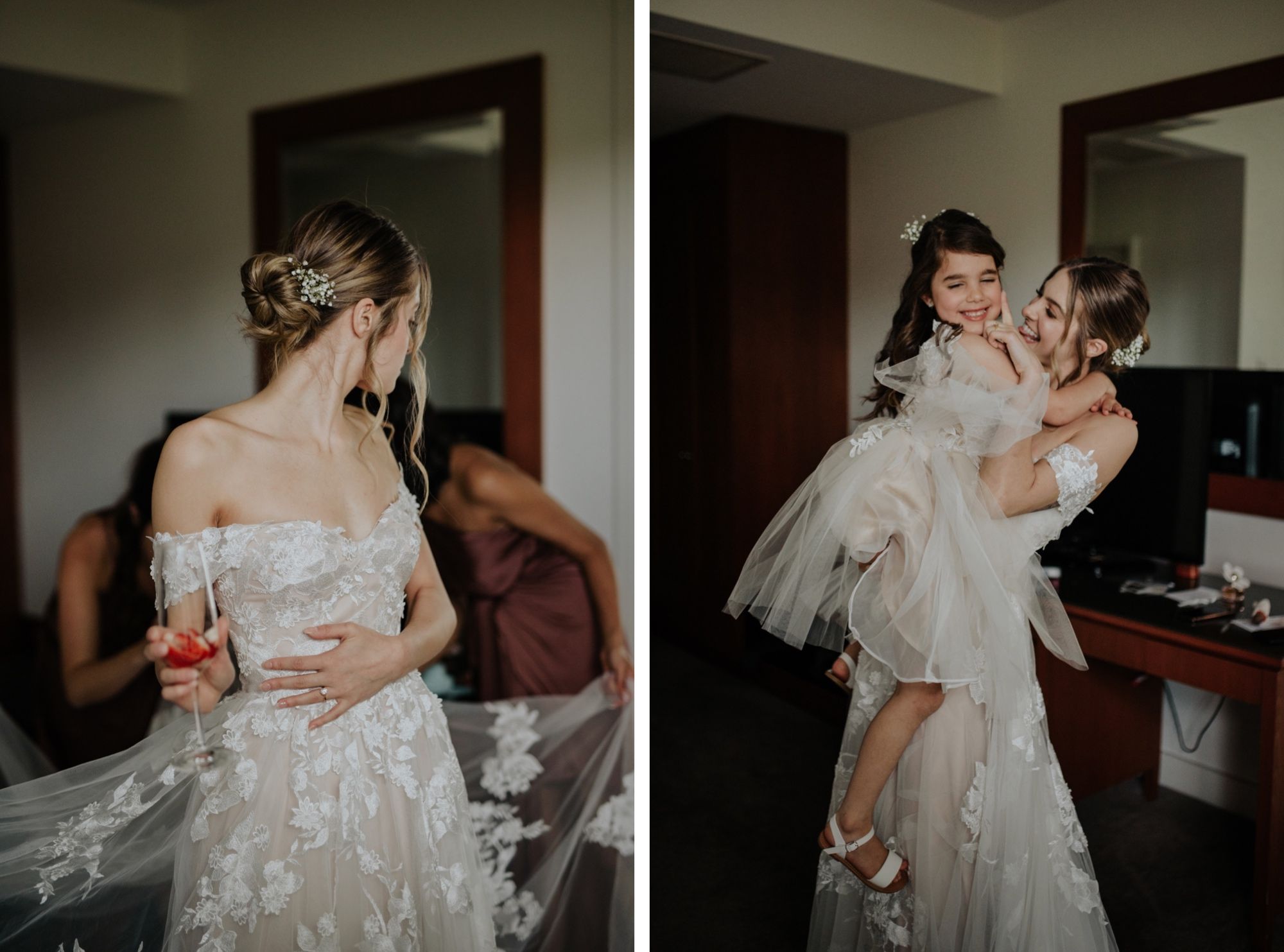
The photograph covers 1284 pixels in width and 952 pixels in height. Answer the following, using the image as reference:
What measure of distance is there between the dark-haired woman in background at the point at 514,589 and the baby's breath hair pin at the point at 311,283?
3.76ft

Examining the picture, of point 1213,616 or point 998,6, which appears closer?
point 1213,616

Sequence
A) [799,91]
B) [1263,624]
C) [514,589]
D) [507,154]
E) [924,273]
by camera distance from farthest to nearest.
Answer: [507,154], [514,589], [799,91], [924,273], [1263,624]

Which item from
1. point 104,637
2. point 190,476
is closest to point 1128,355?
point 190,476

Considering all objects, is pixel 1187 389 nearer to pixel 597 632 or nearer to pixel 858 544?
pixel 858 544

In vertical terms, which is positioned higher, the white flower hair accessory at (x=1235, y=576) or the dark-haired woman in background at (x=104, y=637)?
the white flower hair accessory at (x=1235, y=576)

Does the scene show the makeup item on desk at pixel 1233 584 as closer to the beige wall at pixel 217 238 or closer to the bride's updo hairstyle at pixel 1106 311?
the bride's updo hairstyle at pixel 1106 311

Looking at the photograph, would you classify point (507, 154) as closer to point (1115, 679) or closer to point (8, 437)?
point (8, 437)

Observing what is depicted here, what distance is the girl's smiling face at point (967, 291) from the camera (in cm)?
125

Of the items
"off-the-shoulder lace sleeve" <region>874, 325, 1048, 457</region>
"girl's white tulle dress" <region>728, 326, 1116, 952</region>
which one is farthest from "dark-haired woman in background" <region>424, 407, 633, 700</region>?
"off-the-shoulder lace sleeve" <region>874, 325, 1048, 457</region>

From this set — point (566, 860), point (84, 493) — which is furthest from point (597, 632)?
point (84, 493)

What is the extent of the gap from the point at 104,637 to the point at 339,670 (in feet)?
4.89

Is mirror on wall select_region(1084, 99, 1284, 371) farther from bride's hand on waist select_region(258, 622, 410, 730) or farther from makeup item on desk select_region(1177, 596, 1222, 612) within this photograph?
bride's hand on waist select_region(258, 622, 410, 730)

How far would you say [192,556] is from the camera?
1.28m

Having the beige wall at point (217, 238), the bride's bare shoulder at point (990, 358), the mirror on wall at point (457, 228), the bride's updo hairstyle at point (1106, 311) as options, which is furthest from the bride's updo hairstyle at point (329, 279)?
the mirror on wall at point (457, 228)
